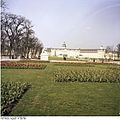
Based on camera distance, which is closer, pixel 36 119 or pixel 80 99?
pixel 36 119

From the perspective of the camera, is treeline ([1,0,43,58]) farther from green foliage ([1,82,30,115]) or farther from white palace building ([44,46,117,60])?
green foliage ([1,82,30,115])

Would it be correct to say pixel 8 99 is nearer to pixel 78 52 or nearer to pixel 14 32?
pixel 14 32

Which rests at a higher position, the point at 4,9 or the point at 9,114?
the point at 4,9

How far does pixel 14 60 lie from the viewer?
11.7 metres

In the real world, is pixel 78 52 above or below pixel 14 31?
below

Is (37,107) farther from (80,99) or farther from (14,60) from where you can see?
(14,60)

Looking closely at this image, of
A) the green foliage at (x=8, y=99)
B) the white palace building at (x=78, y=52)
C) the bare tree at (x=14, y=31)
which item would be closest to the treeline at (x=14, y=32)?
the bare tree at (x=14, y=31)

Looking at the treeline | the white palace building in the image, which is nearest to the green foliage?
the treeline

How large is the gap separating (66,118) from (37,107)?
67cm

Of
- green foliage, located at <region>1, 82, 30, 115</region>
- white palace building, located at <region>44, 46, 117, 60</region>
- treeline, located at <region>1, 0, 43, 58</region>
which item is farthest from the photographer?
white palace building, located at <region>44, 46, 117, 60</region>

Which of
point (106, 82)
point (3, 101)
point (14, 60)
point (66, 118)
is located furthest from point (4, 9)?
point (14, 60)

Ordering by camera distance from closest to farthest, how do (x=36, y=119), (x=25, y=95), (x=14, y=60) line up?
(x=36, y=119) < (x=25, y=95) < (x=14, y=60)

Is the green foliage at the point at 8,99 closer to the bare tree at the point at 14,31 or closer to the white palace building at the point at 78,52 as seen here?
the bare tree at the point at 14,31

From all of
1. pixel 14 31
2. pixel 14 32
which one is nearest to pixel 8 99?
pixel 14 31
